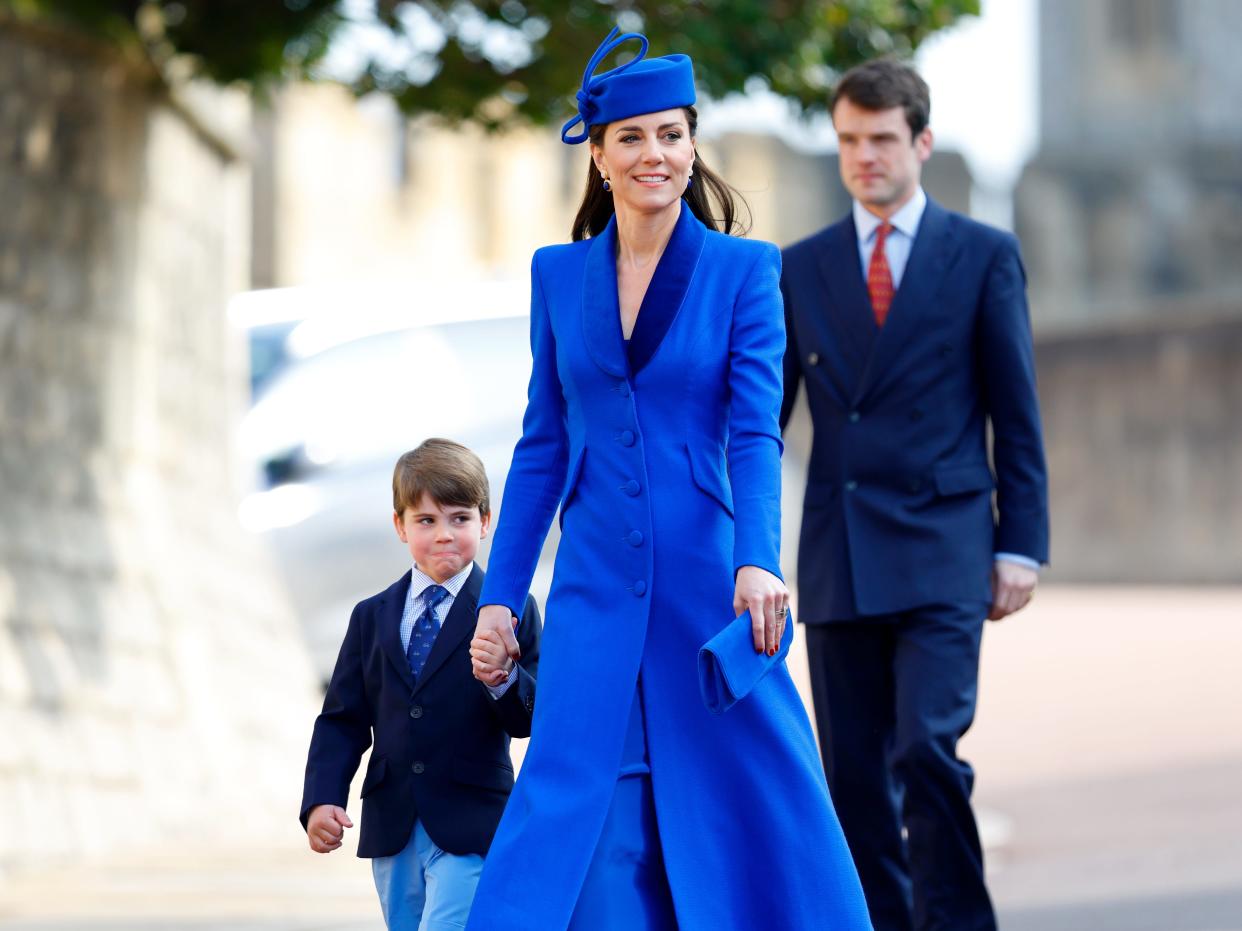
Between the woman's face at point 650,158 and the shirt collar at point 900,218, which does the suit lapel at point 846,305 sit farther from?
the woman's face at point 650,158

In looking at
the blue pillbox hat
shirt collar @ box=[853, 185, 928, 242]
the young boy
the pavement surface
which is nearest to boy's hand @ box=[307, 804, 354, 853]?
the young boy

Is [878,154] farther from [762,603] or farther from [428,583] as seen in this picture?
[762,603]

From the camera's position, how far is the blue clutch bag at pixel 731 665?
3477mm

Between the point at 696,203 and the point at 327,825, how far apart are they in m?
1.19

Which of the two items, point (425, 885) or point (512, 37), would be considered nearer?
point (425, 885)

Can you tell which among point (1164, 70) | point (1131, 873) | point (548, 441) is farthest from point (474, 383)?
point (1164, 70)

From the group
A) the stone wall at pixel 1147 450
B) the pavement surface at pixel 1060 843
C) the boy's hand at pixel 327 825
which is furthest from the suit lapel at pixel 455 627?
the stone wall at pixel 1147 450

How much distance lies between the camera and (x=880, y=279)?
524 centimetres

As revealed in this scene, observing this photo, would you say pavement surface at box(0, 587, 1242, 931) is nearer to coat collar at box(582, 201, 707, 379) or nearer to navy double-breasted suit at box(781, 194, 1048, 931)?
navy double-breasted suit at box(781, 194, 1048, 931)

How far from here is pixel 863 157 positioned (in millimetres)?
5168

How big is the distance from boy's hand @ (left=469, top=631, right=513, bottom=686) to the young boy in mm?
43

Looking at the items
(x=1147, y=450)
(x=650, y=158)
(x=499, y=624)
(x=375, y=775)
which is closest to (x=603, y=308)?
(x=650, y=158)

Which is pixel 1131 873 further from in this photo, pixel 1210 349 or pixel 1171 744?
pixel 1210 349

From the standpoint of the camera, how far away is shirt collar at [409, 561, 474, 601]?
13.2 ft
